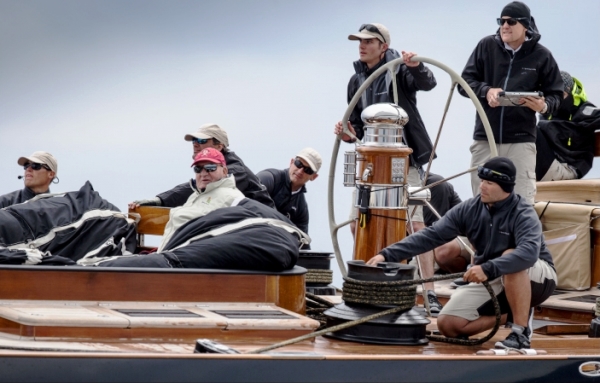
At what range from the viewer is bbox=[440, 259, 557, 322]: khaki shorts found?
560 centimetres

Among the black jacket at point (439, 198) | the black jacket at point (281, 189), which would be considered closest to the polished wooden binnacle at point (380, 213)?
the black jacket at point (439, 198)

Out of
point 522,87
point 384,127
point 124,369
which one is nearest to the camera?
point 124,369

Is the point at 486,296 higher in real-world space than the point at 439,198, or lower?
lower

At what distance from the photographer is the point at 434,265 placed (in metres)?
7.62

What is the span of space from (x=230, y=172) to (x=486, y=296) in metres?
2.31

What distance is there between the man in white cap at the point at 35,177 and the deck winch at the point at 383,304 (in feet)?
9.97

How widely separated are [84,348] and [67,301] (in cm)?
56

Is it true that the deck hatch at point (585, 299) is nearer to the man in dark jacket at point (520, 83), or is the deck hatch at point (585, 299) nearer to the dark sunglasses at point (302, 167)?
the man in dark jacket at point (520, 83)

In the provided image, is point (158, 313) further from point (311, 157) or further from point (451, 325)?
point (311, 157)

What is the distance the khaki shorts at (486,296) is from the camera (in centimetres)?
560

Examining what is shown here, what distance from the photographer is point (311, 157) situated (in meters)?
8.26

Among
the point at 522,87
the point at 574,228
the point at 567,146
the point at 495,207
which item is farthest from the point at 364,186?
the point at 567,146

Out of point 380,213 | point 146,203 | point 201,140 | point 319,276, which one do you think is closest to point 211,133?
point 201,140

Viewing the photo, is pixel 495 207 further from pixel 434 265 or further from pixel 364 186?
pixel 434 265
